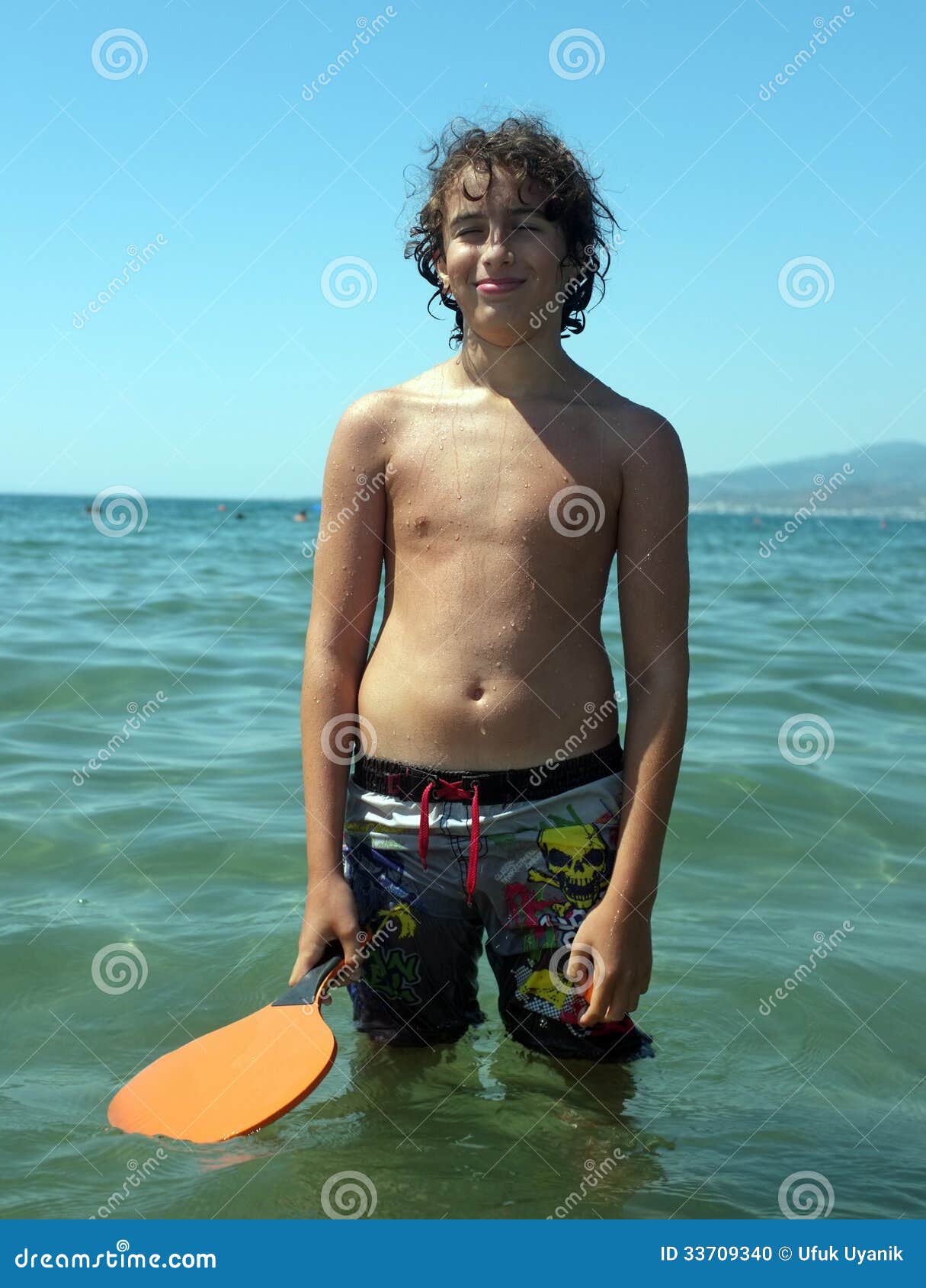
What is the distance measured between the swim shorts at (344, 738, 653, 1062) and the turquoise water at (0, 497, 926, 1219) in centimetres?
29

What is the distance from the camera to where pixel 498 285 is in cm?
235

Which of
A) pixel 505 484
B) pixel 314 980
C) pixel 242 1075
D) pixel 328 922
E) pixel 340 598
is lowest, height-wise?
pixel 242 1075

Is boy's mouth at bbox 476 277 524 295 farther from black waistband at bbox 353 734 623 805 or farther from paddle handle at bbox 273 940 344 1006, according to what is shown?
paddle handle at bbox 273 940 344 1006

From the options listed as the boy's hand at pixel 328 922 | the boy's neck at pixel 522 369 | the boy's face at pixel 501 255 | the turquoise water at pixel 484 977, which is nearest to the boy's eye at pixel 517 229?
the boy's face at pixel 501 255

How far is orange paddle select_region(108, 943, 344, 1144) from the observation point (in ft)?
7.24

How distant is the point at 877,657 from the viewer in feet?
29.5

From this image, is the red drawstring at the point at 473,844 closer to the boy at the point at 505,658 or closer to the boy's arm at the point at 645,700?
the boy at the point at 505,658

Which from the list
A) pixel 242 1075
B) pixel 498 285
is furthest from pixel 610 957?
pixel 498 285

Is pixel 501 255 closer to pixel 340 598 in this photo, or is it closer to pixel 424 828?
pixel 340 598

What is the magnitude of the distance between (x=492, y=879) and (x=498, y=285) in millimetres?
1144

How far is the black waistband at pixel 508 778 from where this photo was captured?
2361 mm

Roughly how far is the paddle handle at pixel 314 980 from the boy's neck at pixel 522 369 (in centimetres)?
114

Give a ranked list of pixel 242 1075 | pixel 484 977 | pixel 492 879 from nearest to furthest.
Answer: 1. pixel 242 1075
2. pixel 492 879
3. pixel 484 977

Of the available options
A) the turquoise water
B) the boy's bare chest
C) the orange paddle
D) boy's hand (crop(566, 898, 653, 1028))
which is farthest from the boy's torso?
the turquoise water
